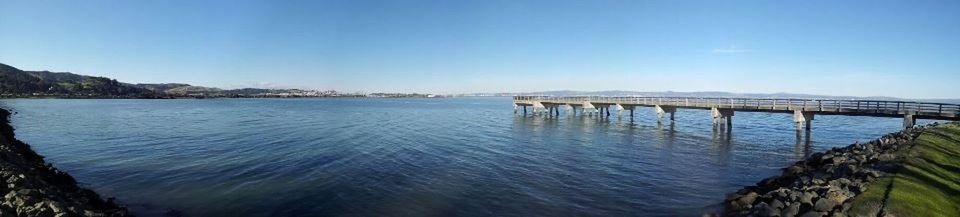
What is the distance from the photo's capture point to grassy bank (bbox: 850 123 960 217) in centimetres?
1216

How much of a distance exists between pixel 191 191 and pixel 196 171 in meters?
5.08

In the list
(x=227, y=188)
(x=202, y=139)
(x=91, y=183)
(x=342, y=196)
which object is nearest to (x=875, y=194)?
(x=342, y=196)

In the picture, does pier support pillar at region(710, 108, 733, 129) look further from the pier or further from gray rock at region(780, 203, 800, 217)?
gray rock at region(780, 203, 800, 217)

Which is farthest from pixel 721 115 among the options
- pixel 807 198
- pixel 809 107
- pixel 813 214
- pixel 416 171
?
pixel 813 214

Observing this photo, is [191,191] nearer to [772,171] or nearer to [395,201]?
[395,201]

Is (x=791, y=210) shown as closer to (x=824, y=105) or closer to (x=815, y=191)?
(x=815, y=191)

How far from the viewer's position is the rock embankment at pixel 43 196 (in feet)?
42.9

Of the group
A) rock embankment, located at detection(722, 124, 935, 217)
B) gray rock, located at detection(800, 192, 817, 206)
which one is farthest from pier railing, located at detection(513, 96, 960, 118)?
gray rock, located at detection(800, 192, 817, 206)

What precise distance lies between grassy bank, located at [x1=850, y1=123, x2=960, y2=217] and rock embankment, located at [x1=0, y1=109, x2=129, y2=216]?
20.0 meters

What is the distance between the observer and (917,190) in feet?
46.1

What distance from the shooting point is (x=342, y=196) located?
772 inches

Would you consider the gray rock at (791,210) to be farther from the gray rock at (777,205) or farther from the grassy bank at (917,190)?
the grassy bank at (917,190)

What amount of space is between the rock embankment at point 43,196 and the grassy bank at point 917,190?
20.0 meters

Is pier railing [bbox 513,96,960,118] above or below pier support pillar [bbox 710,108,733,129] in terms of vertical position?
above
